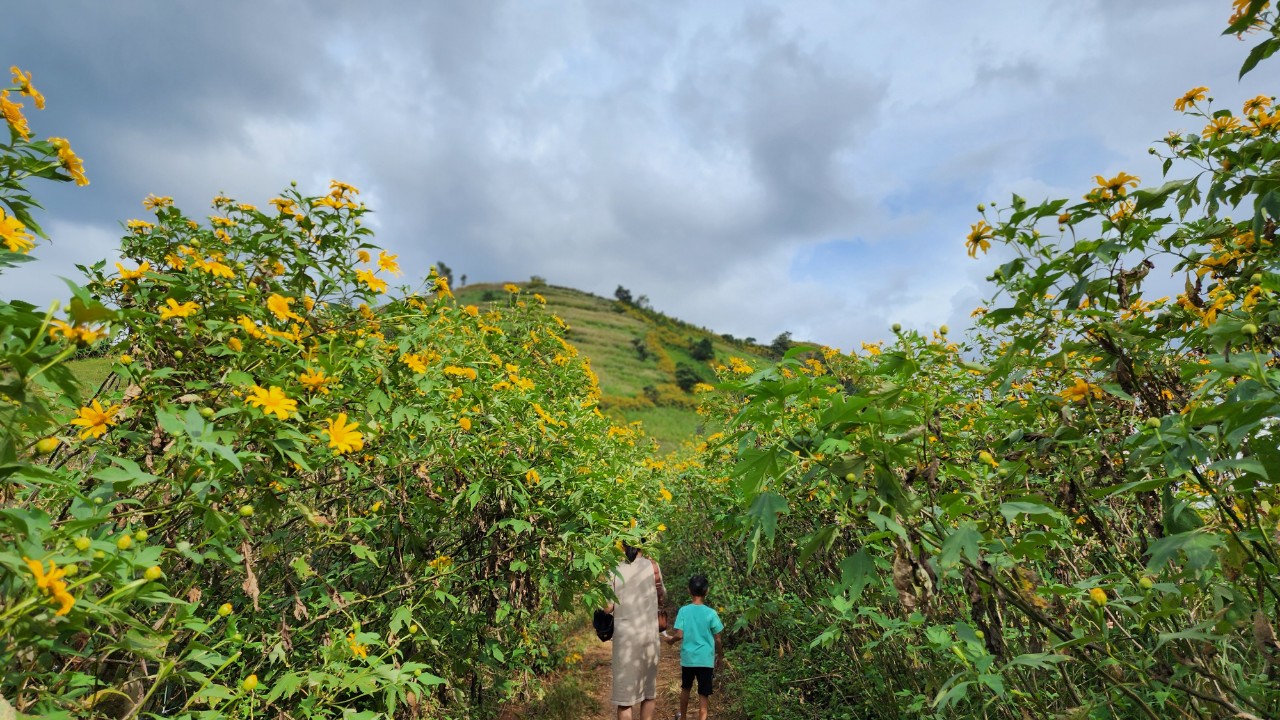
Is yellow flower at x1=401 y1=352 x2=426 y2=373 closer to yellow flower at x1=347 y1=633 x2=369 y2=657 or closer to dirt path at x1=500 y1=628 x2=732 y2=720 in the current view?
yellow flower at x1=347 y1=633 x2=369 y2=657

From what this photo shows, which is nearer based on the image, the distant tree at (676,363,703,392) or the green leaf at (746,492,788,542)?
the green leaf at (746,492,788,542)

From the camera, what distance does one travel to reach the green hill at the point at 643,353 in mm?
30531

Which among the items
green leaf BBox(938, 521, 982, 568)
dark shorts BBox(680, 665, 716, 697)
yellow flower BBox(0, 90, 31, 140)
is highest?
yellow flower BBox(0, 90, 31, 140)

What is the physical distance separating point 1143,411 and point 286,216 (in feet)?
9.99

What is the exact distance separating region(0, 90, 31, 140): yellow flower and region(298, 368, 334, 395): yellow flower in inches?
30.7

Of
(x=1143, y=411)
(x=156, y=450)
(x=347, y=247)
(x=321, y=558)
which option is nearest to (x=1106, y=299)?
Answer: (x=1143, y=411)

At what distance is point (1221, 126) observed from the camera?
5.04 ft

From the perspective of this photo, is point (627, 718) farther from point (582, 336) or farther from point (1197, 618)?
point (582, 336)

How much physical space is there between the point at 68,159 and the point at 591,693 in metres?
6.00

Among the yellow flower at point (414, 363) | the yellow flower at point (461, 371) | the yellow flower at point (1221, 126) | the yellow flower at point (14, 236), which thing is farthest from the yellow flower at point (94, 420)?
the yellow flower at point (1221, 126)

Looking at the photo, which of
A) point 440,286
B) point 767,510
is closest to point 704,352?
point 440,286

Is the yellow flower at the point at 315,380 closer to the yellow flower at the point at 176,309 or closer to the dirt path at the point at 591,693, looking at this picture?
the yellow flower at the point at 176,309

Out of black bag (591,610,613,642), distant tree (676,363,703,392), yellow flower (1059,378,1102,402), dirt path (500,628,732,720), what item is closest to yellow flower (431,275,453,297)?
yellow flower (1059,378,1102,402)

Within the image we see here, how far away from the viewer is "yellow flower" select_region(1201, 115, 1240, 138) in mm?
1510
